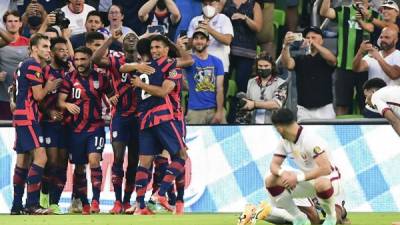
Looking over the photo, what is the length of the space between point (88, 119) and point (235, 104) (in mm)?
3384

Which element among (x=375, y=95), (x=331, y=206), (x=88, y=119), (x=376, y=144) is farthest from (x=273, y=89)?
(x=331, y=206)

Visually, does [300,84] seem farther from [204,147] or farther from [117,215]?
[117,215]

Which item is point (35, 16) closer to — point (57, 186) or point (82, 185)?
point (57, 186)

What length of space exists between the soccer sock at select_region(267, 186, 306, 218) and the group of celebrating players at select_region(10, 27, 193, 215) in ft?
10.0

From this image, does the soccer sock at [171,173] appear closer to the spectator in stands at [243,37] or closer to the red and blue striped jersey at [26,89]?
the red and blue striped jersey at [26,89]

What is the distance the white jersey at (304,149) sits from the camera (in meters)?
13.3

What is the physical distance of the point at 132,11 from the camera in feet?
69.4

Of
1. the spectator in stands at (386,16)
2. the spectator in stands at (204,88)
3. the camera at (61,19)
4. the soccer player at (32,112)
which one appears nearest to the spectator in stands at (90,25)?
the camera at (61,19)

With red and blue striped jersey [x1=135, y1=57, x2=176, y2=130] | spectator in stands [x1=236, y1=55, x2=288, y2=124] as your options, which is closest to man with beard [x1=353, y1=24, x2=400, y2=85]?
spectator in stands [x1=236, y1=55, x2=288, y2=124]

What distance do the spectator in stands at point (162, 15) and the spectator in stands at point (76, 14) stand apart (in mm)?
951

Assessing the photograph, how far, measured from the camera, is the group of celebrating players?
16.5m

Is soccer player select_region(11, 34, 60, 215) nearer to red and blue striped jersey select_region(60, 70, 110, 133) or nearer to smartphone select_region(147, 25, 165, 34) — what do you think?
red and blue striped jersey select_region(60, 70, 110, 133)

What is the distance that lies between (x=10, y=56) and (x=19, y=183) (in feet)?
11.6

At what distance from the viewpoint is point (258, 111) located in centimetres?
1945
